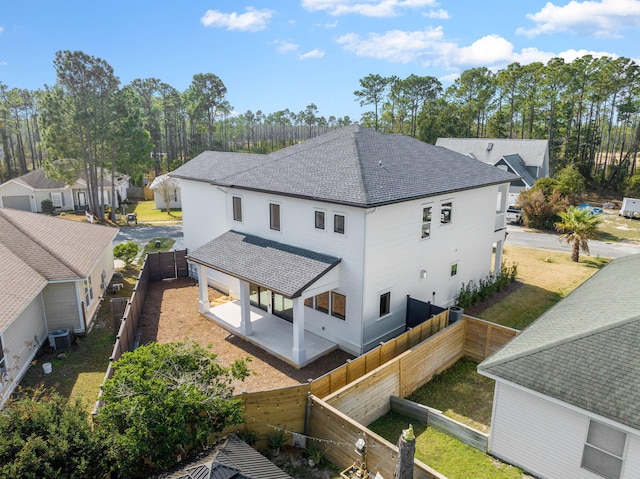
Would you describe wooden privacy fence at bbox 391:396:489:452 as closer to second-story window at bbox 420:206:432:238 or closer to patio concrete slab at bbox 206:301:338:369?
patio concrete slab at bbox 206:301:338:369

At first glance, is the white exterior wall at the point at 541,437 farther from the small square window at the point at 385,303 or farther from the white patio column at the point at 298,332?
the white patio column at the point at 298,332

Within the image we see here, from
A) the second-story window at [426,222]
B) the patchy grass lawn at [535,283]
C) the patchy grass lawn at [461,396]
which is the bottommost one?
the patchy grass lawn at [461,396]

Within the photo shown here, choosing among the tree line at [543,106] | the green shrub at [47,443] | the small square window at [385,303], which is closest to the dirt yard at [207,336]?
the small square window at [385,303]

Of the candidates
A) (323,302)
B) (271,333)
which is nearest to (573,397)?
(323,302)

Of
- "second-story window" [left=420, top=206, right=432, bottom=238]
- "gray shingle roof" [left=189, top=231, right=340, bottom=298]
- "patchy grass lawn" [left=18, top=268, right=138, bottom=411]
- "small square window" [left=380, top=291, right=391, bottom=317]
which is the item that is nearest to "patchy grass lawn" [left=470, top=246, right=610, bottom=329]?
"second-story window" [left=420, top=206, right=432, bottom=238]

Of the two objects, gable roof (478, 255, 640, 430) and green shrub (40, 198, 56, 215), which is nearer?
gable roof (478, 255, 640, 430)

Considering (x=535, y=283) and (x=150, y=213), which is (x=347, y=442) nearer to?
(x=535, y=283)

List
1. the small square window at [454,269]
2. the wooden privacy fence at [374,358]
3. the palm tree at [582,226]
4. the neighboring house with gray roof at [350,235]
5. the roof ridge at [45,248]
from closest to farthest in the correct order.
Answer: the wooden privacy fence at [374,358]
the neighboring house with gray roof at [350,235]
the roof ridge at [45,248]
the small square window at [454,269]
the palm tree at [582,226]
